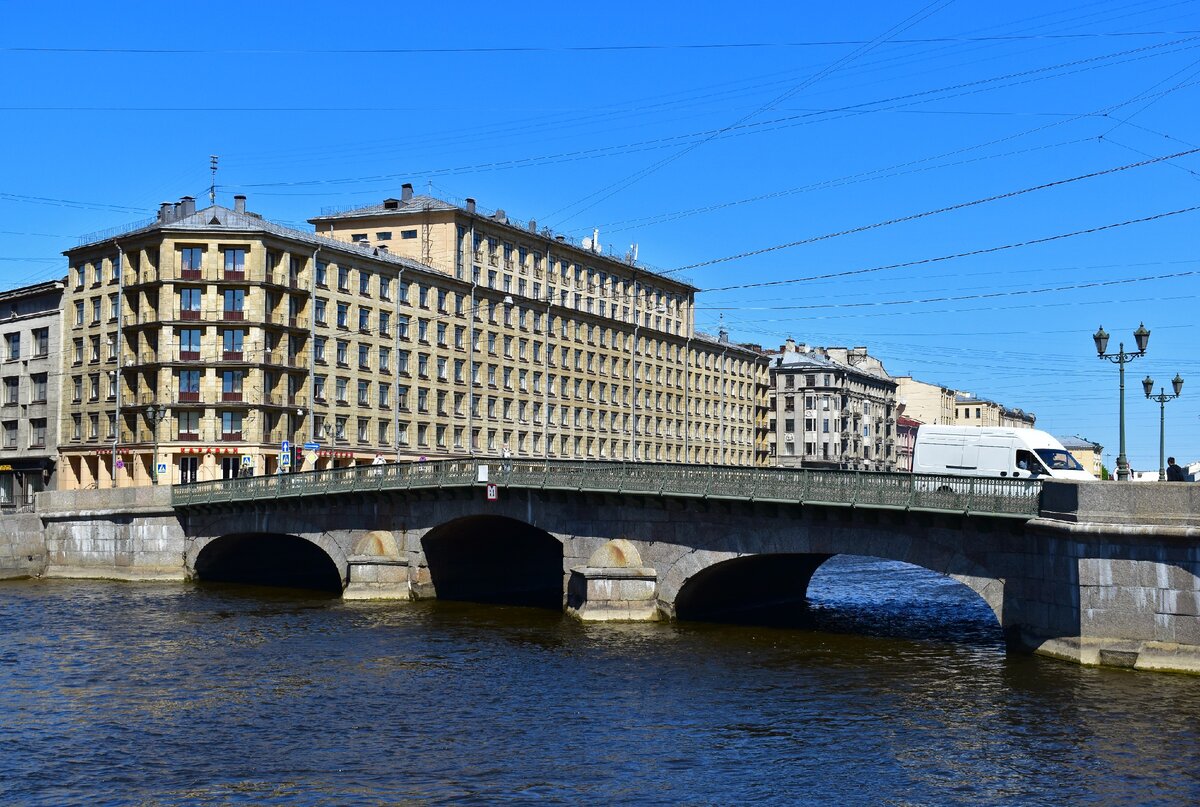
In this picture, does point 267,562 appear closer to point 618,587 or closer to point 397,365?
point 397,365

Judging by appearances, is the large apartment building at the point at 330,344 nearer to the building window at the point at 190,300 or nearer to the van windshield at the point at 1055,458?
the building window at the point at 190,300

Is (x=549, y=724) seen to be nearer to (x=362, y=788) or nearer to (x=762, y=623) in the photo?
(x=362, y=788)

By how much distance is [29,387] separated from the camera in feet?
328

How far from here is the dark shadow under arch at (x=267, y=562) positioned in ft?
229

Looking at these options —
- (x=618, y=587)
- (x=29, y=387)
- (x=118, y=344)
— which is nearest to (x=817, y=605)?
(x=618, y=587)

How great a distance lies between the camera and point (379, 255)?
100062mm

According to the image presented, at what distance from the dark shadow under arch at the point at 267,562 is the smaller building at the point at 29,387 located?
1225 inches

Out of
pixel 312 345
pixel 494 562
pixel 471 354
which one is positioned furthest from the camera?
pixel 471 354

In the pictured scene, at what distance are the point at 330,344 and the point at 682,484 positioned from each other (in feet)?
174

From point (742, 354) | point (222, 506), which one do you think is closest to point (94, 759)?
point (222, 506)

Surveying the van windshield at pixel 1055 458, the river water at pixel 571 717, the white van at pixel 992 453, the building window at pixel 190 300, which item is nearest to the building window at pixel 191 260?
the building window at pixel 190 300

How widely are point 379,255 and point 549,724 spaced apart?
240 ft

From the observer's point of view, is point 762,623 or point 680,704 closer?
point 680,704

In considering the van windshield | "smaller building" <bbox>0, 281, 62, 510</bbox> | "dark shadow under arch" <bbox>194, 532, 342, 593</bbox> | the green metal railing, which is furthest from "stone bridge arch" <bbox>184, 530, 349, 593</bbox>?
the van windshield
